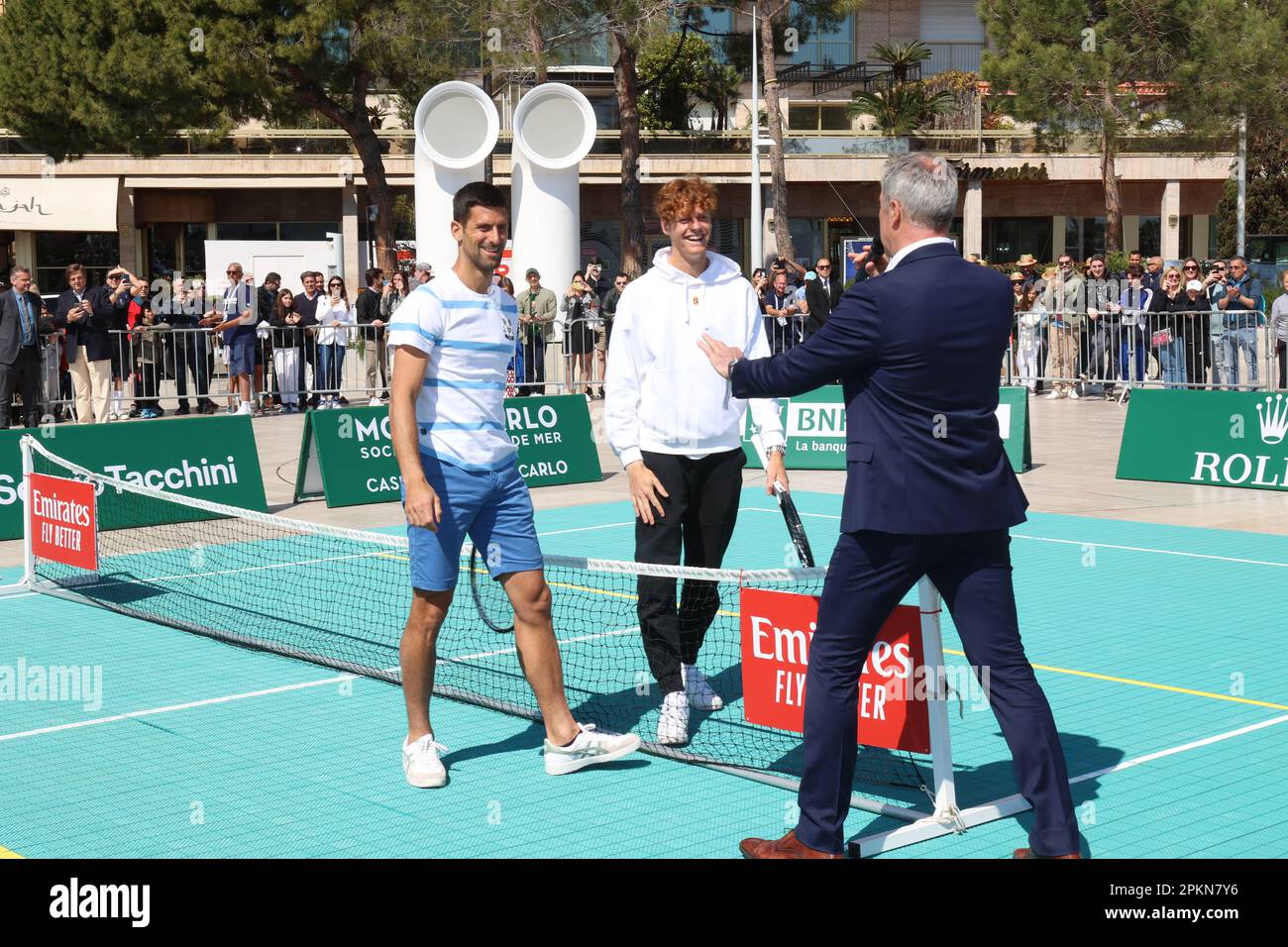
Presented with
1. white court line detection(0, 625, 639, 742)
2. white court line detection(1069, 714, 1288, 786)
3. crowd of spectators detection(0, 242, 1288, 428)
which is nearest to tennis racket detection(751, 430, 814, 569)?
white court line detection(1069, 714, 1288, 786)

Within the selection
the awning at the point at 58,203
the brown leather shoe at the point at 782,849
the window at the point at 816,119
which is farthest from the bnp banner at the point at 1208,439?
the awning at the point at 58,203

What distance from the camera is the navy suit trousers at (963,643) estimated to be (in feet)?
15.4

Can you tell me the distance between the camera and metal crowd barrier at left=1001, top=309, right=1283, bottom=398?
20594 millimetres

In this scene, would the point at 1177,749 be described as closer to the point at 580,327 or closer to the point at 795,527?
the point at 795,527

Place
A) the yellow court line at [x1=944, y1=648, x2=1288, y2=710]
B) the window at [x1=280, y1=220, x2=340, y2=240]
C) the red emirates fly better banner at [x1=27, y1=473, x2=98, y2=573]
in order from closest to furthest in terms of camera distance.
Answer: the yellow court line at [x1=944, y1=648, x2=1288, y2=710], the red emirates fly better banner at [x1=27, y1=473, x2=98, y2=573], the window at [x1=280, y1=220, x2=340, y2=240]

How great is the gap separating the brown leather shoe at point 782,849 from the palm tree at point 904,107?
142 ft

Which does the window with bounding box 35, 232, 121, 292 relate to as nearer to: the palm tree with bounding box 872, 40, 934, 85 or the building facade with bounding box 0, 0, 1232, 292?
the building facade with bounding box 0, 0, 1232, 292

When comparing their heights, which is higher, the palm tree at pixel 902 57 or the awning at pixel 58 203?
the palm tree at pixel 902 57

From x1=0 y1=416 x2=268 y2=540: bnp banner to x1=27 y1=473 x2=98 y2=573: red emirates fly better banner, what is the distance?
167 cm

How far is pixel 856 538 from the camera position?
4.71 m

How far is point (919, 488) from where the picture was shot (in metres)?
4.60

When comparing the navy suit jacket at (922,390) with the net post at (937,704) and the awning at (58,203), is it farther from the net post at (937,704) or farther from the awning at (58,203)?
the awning at (58,203)

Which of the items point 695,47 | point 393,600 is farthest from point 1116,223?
point 393,600

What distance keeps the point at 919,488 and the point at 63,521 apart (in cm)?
717
